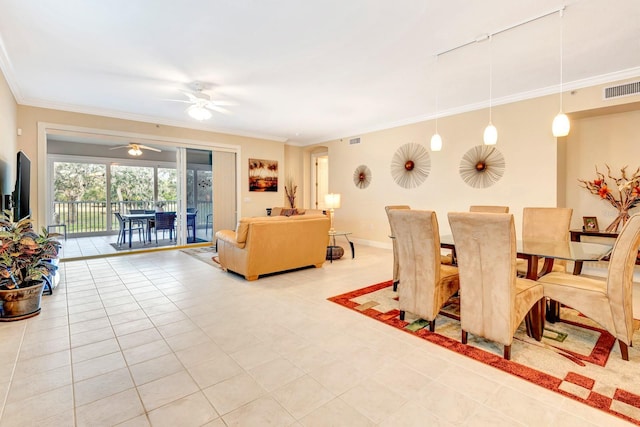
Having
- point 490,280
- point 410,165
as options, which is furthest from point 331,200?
point 490,280

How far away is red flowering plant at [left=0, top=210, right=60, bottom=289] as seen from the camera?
2.75 meters

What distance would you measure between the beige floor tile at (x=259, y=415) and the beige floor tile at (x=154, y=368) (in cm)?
65

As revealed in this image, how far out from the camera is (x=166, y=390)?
1.86m

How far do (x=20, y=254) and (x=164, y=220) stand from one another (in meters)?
4.41

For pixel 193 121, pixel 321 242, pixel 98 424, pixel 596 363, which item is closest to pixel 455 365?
pixel 596 363

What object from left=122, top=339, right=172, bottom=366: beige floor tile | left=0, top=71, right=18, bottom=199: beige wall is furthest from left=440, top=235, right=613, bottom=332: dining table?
left=0, top=71, right=18, bottom=199: beige wall

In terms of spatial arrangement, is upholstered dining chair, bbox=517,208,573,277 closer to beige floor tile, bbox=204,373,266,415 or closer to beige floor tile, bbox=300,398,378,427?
beige floor tile, bbox=300,398,378,427

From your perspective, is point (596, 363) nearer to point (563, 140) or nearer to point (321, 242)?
point (321, 242)

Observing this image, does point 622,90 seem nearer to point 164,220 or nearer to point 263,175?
point 263,175

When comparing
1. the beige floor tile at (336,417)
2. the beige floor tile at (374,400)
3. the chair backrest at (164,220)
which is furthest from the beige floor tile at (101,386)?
the chair backrest at (164,220)

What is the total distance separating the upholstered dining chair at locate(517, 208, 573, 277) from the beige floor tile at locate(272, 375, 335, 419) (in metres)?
2.54

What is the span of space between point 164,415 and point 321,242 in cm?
335

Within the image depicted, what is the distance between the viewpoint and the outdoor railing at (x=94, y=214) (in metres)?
8.62

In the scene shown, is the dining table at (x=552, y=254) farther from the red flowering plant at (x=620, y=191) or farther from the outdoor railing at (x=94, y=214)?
the outdoor railing at (x=94, y=214)
